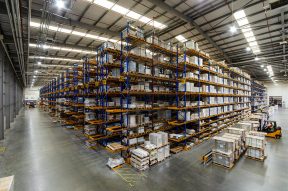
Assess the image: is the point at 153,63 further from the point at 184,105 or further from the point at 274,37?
the point at 274,37

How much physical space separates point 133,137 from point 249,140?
194 inches

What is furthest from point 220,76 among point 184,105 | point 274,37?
point 184,105

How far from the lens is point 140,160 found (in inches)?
191

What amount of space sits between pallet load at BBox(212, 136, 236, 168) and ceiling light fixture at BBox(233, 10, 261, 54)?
18.0ft

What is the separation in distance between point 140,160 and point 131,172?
483 mm

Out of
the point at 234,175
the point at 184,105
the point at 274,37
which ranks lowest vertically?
the point at 234,175

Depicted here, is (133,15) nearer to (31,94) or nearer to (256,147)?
(256,147)

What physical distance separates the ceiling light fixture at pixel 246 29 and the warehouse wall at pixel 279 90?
31.0 meters

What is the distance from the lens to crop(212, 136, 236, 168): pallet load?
510 centimetres

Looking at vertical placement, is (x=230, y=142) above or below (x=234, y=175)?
above

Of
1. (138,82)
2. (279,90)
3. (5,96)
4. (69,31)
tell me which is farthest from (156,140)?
(279,90)

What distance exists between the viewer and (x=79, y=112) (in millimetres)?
11297

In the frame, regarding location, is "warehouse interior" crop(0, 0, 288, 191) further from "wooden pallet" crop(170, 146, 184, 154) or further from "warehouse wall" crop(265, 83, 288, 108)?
"warehouse wall" crop(265, 83, 288, 108)

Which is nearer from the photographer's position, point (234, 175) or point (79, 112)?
point (234, 175)
